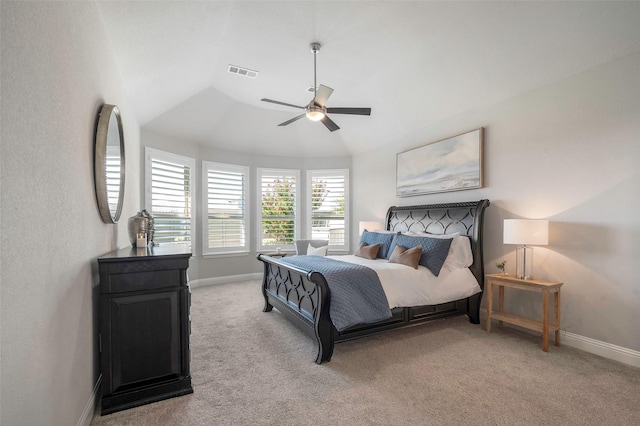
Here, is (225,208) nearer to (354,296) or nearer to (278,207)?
(278,207)

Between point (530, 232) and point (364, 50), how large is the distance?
2844 mm

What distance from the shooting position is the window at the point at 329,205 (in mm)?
6977

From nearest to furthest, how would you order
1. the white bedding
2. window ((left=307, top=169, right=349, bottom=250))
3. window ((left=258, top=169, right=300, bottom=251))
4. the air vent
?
the white bedding < the air vent < window ((left=258, top=169, right=300, bottom=251)) < window ((left=307, top=169, right=349, bottom=250))

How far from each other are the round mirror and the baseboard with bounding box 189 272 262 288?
3379 mm

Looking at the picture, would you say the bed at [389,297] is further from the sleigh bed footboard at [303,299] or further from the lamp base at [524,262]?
the lamp base at [524,262]

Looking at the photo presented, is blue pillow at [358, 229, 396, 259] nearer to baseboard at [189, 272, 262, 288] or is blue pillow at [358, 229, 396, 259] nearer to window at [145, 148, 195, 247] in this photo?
baseboard at [189, 272, 262, 288]

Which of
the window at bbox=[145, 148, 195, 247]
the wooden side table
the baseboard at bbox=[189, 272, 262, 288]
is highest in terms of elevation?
the window at bbox=[145, 148, 195, 247]

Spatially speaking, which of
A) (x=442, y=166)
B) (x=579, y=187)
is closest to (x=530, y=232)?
(x=579, y=187)

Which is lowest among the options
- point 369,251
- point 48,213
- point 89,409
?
point 89,409

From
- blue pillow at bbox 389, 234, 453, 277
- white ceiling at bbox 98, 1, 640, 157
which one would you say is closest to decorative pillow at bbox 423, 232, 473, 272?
blue pillow at bbox 389, 234, 453, 277

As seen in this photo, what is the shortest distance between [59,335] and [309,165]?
593 centimetres

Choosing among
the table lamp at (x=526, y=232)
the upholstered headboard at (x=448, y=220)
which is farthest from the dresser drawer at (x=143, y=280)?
the upholstered headboard at (x=448, y=220)

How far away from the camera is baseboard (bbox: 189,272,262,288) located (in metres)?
5.95

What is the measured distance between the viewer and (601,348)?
118 inches
